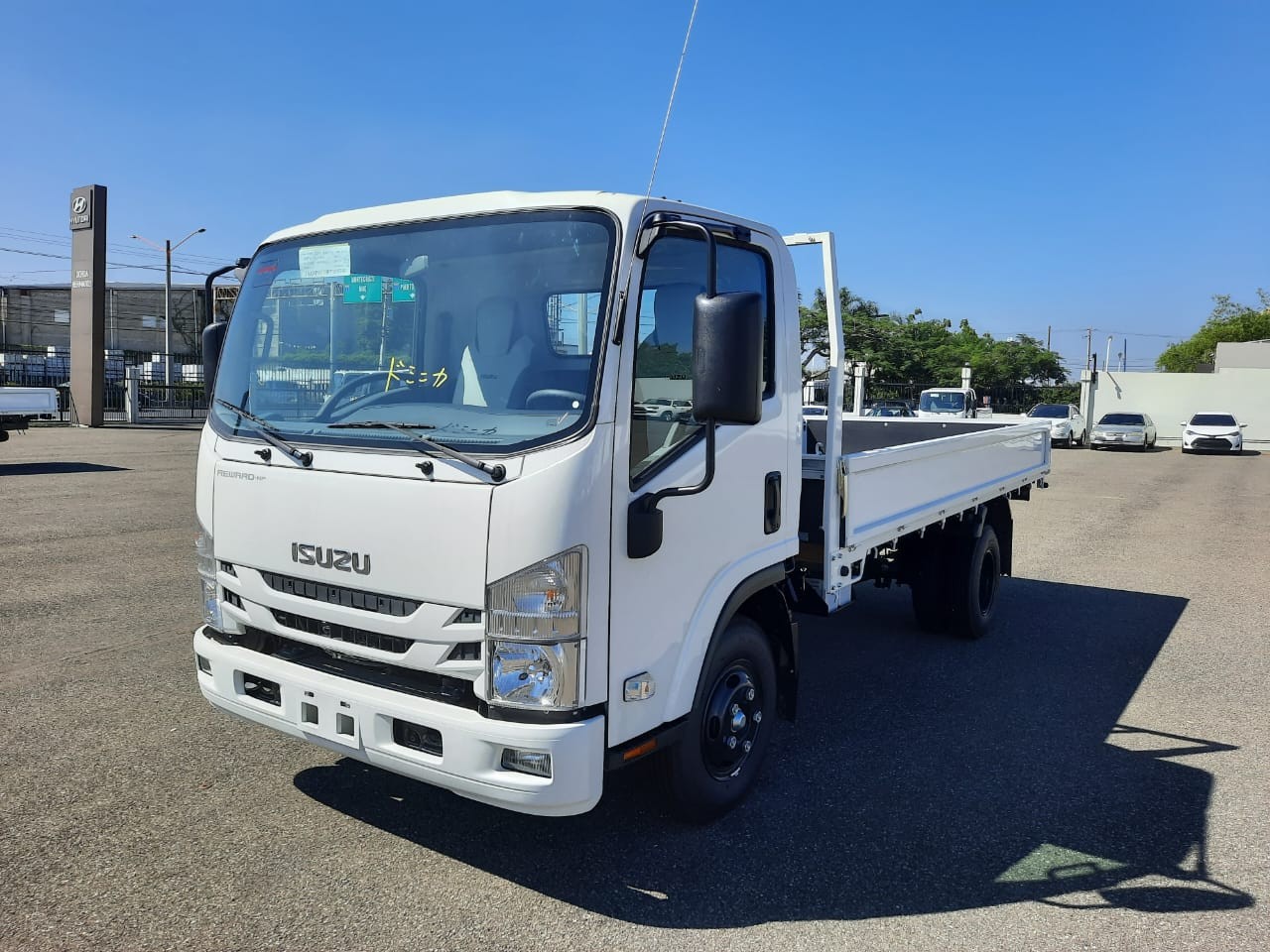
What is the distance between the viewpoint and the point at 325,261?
3.69m

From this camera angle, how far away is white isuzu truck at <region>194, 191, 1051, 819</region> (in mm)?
2875

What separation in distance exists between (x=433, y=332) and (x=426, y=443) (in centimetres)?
49

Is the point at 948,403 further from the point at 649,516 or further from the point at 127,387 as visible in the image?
the point at 127,387

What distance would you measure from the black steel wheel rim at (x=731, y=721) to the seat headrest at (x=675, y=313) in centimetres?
129

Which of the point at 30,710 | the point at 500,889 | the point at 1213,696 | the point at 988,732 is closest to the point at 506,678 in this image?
the point at 500,889

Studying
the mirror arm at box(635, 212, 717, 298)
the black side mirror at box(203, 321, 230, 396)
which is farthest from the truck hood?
the mirror arm at box(635, 212, 717, 298)

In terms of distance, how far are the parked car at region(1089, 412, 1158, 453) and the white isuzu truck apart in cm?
3015

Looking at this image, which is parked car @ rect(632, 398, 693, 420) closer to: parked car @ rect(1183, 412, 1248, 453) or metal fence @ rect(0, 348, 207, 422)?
metal fence @ rect(0, 348, 207, 422)

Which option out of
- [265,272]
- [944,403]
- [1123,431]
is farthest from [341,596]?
[1123,431]

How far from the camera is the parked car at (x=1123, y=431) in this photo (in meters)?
30.3

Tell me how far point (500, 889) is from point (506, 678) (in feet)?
2.82

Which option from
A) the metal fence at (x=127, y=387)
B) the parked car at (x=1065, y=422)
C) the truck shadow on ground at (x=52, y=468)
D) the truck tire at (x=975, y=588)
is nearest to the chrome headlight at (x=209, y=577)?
the truck tire at (x=975, y=588)

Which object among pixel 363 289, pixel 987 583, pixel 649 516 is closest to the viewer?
pixel 649 516

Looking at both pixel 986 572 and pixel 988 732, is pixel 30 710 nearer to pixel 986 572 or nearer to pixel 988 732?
pixel 988 732
